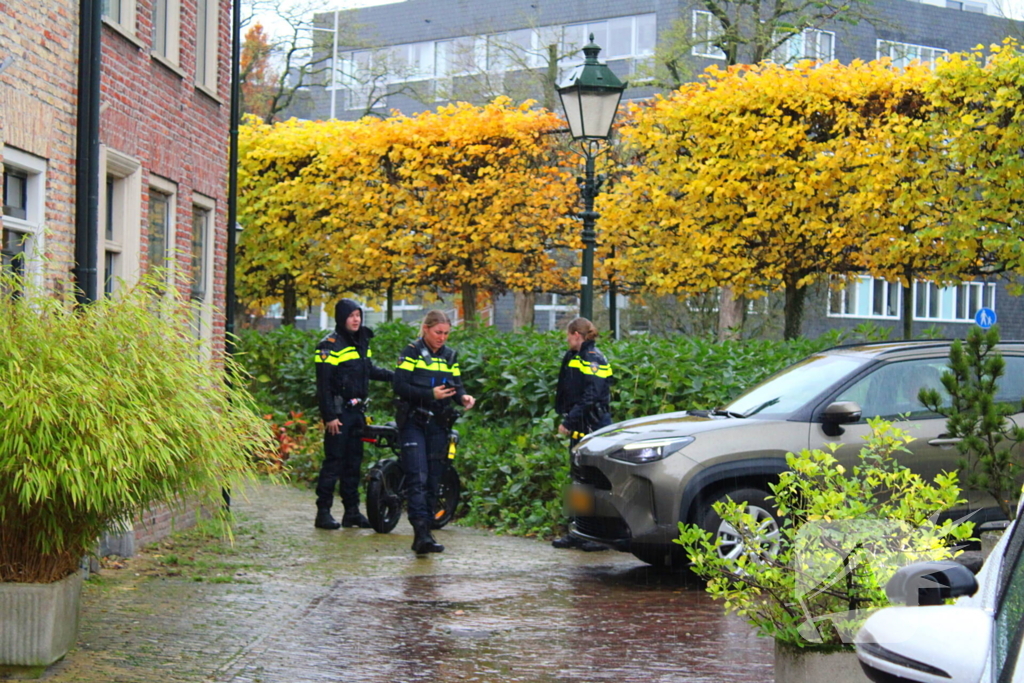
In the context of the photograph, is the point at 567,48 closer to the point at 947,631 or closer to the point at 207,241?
the point at 207,241

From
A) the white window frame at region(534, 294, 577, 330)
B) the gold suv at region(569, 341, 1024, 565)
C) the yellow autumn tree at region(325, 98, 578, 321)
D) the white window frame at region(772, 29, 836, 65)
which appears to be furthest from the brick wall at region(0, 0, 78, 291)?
the white window frame at region(534, 294, 577, 330)

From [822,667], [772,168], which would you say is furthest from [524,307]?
[822,667]

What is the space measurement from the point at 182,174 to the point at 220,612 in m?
5.11

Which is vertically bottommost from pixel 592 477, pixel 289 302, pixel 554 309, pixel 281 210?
pixel 592 477

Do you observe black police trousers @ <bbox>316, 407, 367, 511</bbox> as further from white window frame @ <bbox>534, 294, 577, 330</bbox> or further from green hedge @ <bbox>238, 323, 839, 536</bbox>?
white window frame @ <bbox>534, 294, 577, 330</bbox>

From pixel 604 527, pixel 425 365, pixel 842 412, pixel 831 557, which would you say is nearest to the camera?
pixel 831 557

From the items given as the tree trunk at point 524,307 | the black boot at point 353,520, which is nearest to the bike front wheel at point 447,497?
the black boot at point 353,520

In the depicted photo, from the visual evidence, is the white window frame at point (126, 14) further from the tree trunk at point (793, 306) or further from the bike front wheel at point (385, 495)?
the tree trunk at point (793, 306)

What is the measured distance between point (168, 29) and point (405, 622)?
6242 mm

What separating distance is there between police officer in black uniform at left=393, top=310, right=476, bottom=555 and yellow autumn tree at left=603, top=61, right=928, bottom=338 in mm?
11894

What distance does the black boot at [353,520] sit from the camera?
40.3ft

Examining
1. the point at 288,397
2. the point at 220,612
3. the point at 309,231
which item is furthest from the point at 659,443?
the point at 309,231

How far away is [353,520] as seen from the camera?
484 inches

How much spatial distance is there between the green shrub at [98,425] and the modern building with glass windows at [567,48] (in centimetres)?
3122
